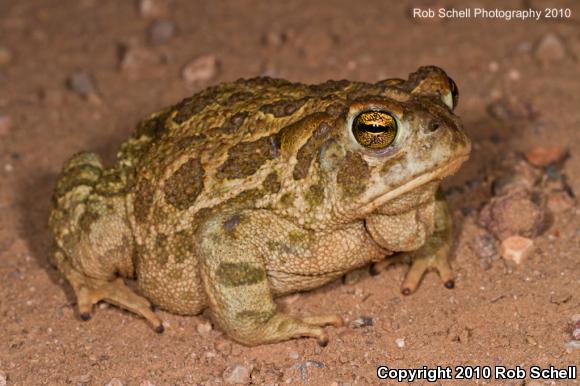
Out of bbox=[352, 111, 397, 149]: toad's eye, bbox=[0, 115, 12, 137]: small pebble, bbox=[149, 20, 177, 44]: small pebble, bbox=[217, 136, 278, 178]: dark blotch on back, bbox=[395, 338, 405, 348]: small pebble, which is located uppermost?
bbox=[149, 20, 177, 44]: small pebble

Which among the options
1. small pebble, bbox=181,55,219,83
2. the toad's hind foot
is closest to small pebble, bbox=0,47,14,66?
small pebble, bbox=181,55,219,83

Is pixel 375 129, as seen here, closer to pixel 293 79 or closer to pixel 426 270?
pixel 426 270

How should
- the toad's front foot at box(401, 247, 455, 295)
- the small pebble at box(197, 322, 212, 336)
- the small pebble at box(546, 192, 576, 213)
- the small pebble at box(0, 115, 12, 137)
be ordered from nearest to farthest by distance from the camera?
the small pebble at box(197, 322, 212, 336), the toad's front foot at box(401, 247, 455, 295), the small pebble at box(546, 192, 576, 213), the small pebble at box(0, 115, 12, 137)

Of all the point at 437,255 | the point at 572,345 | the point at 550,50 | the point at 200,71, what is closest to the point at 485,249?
the point at 437,255

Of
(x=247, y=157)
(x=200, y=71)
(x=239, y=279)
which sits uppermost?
(x=200, y=71)

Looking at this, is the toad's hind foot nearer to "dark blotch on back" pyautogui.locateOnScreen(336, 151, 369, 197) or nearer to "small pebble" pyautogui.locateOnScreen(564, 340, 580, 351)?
"dark blotch on back" pyautogui.locateOnScreen(336, 151, 369, 197)
